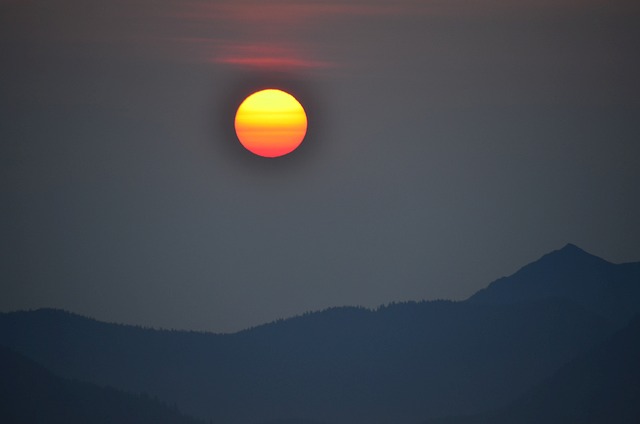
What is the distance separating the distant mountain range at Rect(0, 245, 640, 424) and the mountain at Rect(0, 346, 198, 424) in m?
0.17

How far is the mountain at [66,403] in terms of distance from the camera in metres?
11.5

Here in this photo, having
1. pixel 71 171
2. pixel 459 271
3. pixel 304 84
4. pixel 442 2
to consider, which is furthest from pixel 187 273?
pixel 442 2

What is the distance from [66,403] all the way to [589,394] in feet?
23.5

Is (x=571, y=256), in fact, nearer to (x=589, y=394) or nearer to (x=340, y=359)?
(x=589, y=394)

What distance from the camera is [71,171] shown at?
35.9 ft

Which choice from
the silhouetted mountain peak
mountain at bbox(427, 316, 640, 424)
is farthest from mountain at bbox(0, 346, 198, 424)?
the silhouetted mountain peak

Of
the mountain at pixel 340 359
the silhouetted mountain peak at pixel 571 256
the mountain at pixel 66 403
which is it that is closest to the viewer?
the silhouetted mountain peak at pixel 571 256

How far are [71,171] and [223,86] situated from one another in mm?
2260

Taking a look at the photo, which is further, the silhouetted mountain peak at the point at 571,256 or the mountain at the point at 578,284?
the mountain at the point at 578,284

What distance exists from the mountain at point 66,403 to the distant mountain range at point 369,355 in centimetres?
17

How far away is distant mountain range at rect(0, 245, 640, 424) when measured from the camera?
11.6m

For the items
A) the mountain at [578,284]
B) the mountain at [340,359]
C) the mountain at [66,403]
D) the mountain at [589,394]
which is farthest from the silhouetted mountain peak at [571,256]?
the mountain at [66,403]

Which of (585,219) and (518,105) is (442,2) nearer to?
(518,105)

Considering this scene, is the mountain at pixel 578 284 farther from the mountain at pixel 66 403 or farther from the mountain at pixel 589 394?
the mountain at pixel 66 403
